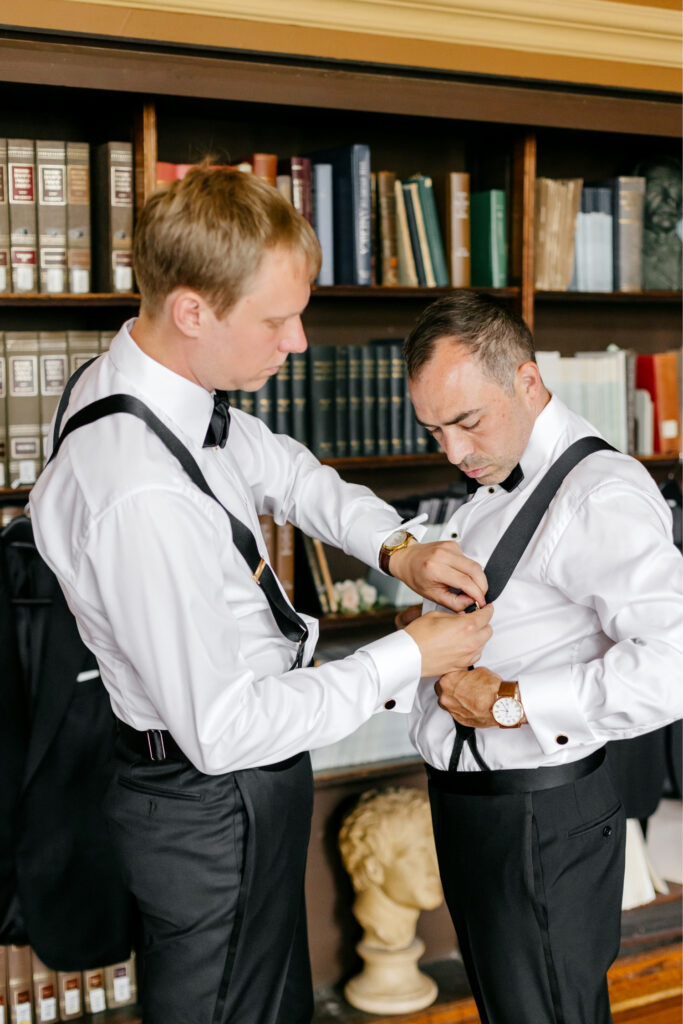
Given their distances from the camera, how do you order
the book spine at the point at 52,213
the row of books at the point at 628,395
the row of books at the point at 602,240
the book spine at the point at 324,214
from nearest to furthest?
1. the book spine at the point at 52,213
2. the book spine at the point at 324,214
3. the row of books at the point at 602,240
4. the row of books at the point at 628,395

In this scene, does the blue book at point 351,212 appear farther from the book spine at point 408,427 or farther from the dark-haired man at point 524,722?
the dark-haired man at point 524,722

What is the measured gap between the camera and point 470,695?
5.60 ft

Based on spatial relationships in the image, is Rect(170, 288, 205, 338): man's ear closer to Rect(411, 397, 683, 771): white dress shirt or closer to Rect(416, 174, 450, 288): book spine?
Rect(411, 397, 683, 771): white dress shirt

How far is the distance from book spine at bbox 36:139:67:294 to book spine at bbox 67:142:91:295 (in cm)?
1

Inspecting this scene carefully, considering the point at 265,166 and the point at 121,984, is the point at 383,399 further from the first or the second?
the point at 121,984

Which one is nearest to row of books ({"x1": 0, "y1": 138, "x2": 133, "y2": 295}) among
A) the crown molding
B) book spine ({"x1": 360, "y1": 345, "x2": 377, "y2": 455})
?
the crown molding

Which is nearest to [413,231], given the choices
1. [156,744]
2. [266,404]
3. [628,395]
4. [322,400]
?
[322,400]

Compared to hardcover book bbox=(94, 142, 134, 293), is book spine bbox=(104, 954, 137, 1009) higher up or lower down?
lower down

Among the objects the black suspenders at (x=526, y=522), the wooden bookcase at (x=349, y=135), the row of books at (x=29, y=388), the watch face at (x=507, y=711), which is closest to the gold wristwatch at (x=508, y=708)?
the watch face at (x=507, y=711)

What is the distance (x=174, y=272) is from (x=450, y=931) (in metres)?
2.39

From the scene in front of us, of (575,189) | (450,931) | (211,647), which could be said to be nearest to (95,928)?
(450,931)

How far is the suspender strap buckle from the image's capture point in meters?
1.64

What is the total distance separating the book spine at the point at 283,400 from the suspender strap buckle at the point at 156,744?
1.36 meters

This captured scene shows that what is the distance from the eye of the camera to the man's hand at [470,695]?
5.54 feet
